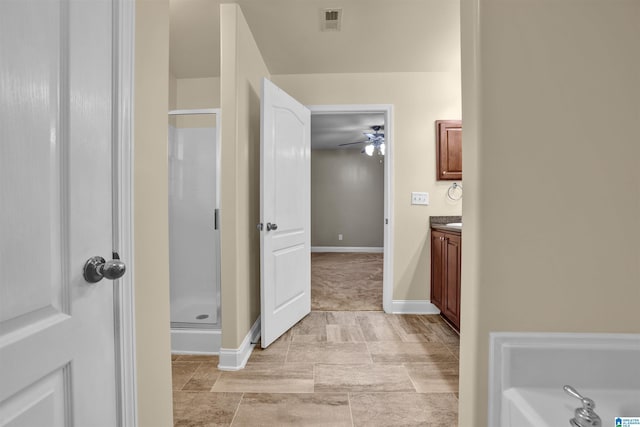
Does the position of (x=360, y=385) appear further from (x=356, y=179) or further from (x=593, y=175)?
(x=356, y=179)

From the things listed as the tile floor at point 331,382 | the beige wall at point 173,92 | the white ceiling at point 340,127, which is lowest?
the tile floor at point 331,382

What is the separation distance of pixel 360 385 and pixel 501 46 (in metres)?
1.77

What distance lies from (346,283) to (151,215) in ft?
11.9

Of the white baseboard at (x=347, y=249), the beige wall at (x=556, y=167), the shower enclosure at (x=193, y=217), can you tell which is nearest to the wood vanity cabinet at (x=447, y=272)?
the beige wall at (x=556, y=167)

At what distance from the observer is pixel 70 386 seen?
0.62 m

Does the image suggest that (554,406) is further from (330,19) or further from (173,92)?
(173,92)

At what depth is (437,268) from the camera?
2816 mm

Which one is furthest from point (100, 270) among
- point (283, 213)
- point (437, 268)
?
point (437, 268)

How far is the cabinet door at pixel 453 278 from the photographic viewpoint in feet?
7.65

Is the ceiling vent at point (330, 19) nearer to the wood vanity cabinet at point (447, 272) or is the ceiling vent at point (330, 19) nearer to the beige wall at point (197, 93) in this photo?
the beige wall at point (197, 93)

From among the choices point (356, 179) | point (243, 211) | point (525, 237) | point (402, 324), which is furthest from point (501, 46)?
point (356, 179)

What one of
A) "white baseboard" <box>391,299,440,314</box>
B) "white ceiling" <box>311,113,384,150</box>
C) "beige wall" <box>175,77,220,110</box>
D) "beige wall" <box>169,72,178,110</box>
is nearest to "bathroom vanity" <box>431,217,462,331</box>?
"white baseboard" <box>391,299,440,314</box>

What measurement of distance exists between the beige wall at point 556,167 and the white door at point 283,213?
156 centimetres

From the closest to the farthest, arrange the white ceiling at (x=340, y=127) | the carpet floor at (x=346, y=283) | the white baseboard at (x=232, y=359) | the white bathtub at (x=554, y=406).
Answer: the white bathtub at (x=554, y=406) → the white baseboard at (x=232, y=359) → the carpet floor at (x=346, y=283) → the white ceiling at (x=340, y=127)
